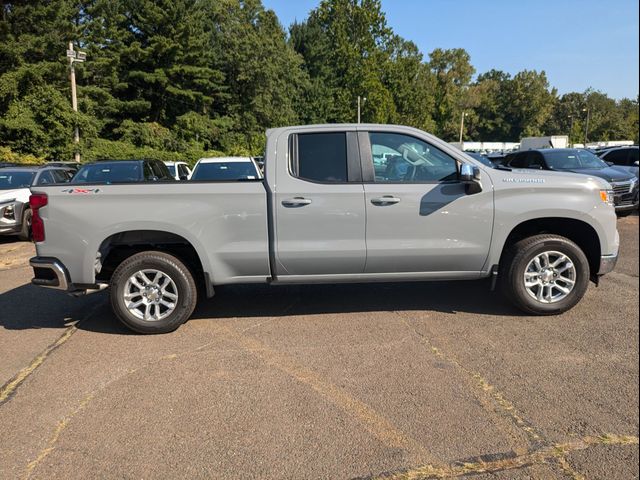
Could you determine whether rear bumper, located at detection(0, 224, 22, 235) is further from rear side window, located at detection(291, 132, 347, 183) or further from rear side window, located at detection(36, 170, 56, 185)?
rear side window, located at detection(291, 132, 347, 183)

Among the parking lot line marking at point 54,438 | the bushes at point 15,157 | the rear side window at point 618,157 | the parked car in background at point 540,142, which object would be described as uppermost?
the parked car in background at point 540,142

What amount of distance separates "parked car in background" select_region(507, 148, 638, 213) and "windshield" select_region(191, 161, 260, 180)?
23.6 feet

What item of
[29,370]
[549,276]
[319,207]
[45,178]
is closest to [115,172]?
[45,178]

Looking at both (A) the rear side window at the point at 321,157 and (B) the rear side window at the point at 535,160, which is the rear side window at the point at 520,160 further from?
(A) the rear side window at the point at 321,157

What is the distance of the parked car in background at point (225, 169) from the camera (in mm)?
10086

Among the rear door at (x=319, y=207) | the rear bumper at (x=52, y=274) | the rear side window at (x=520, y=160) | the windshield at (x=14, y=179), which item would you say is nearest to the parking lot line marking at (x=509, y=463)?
the rear door at (x=319, y=207)

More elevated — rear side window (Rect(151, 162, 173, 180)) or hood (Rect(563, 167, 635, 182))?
rear side window (Rect(151, 162, 173, 180))

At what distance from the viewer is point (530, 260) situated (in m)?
4.87

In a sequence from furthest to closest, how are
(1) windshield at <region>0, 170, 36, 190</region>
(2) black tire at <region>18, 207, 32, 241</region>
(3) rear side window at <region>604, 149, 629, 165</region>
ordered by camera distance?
(3) rear side window at <region>604, 149, 629, 165</region>, (1) windshield at <region>0, 170, 36, 190</region>, (2) black tire at <region>18, 207, 32, 241</region>

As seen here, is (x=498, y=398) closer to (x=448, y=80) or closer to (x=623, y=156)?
(x=623, y=156)

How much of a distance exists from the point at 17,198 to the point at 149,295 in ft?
23.2

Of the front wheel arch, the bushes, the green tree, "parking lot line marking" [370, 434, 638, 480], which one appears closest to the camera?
"parking lot line marking" [370, 434, 638, 480]

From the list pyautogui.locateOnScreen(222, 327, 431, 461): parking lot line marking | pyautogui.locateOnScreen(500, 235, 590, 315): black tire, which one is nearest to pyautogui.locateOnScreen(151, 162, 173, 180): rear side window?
pyautogui.locateOnScreen(222, 327, 431, 461): parking lot line marking

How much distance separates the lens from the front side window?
15.8 feet
